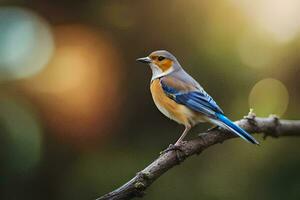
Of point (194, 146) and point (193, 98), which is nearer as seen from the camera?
point (194, 146)

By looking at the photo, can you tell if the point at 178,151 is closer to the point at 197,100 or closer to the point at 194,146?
the point at 194,146

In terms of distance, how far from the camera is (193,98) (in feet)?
6.55

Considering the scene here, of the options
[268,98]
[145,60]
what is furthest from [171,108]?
[268,98]

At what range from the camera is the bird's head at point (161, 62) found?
212 centimetres

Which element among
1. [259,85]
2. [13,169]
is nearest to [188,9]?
[259,85]

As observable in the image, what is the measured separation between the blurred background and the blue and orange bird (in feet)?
0.15

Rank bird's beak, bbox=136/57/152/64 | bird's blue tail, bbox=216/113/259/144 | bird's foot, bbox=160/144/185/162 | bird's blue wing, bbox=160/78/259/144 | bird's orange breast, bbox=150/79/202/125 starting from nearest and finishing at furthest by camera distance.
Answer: bird's foot, bbox=160/144/185/162 < bird's blue tail, bbox=216/113/259/144 < bird's blue wing, bbox=160/78/259/144 < bird's orange breast, bbox=150/79/202/125 < bird's beak, bbox=136/57/152/64

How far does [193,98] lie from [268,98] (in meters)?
0.29

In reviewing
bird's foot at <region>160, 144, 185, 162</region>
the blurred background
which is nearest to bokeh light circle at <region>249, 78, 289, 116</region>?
the blurred background

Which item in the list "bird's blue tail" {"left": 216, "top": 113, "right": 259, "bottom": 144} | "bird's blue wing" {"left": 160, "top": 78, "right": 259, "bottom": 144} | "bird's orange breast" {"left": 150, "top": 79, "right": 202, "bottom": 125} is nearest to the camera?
"bird's blue tail" {"left": 216, "top": 113, "right": 259, "bottom": 144}

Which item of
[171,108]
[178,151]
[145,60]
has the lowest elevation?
[178,151]

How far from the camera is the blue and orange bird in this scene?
1.91 metres

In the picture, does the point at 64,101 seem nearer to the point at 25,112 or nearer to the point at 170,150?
the point at 25,112

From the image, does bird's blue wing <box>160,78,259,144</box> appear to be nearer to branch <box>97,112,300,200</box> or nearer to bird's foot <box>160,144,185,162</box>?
branch <box>97,112,300,200</box>
